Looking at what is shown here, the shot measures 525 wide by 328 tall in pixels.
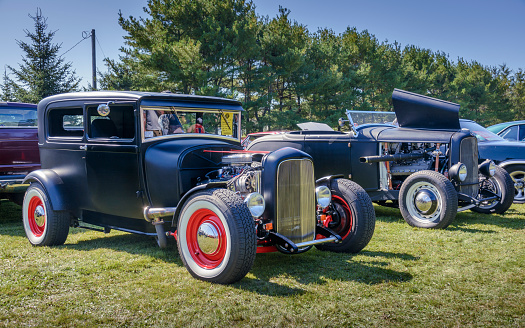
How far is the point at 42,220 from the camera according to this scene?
5562 millimetres

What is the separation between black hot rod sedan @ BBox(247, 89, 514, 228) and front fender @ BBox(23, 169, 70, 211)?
4.17 meters

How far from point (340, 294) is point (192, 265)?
1.39 m

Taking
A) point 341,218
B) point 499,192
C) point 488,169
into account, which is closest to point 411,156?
point 488,169

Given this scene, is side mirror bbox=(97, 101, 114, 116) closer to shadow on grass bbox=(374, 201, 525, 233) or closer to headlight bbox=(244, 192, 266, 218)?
headlight bbox=(244, 192, 266, 218)

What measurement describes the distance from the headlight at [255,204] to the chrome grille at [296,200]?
20 cm

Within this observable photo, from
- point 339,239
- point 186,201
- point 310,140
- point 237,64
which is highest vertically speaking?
point 237,64

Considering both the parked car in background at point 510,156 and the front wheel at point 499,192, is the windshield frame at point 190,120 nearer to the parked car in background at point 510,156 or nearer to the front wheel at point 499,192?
the front wheel at point 499,192

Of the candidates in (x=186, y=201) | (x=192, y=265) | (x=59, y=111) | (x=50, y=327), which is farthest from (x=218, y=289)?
(x=59, y=111)

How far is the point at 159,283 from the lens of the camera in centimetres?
395

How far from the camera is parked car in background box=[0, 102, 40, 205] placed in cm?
723

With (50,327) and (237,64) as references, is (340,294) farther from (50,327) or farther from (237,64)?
(237,64)

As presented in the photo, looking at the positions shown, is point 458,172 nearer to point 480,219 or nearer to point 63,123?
point 480,219

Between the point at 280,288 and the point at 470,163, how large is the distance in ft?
16.4

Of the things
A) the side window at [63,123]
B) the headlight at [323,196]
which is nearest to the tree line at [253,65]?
the side window at [63,123]
